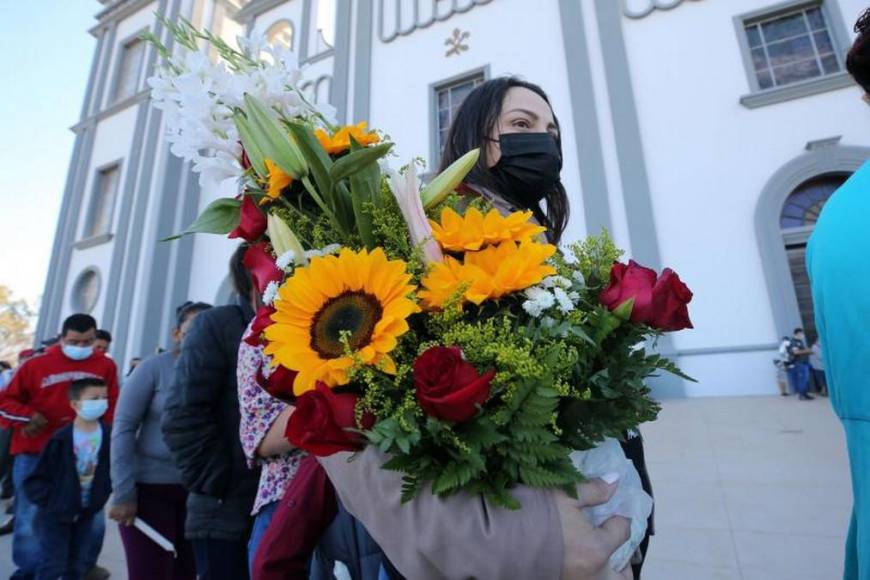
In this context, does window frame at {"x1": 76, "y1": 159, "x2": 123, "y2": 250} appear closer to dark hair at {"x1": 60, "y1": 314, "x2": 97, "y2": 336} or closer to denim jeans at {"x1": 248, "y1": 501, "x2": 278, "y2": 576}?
dark hair at {"x1": 60, "y1": 314, "x2": 97, "y2": 336}

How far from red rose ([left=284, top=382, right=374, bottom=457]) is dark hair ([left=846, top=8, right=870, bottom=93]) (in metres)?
1.25

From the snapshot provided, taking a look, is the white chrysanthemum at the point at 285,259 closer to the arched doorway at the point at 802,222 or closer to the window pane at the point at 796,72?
the arched doorway at the point at 802,222

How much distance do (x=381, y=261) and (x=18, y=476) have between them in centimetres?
344

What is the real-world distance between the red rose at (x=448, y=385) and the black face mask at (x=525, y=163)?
0.69 metres

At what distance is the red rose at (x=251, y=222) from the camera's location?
0.83 m

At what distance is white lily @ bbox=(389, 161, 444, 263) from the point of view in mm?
681

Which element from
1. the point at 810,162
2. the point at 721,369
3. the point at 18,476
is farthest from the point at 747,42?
the point at 18,476

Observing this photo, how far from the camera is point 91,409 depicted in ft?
8.46

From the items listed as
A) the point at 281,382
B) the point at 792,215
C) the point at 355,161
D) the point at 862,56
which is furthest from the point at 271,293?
the point at 792,215

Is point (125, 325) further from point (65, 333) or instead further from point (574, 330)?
point (574, 330)

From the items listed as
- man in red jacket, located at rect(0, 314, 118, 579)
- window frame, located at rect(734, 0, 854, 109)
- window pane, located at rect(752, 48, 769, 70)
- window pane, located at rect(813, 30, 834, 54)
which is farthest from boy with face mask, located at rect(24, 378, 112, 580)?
window pane, located at rect(813, 30, 834, 54)

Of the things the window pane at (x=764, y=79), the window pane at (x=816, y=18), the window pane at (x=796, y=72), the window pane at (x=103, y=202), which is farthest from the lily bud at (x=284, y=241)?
the window pane at (x=103, y=202)

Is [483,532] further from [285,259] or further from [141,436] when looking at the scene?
[141,436]

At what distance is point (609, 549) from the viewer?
602mm
